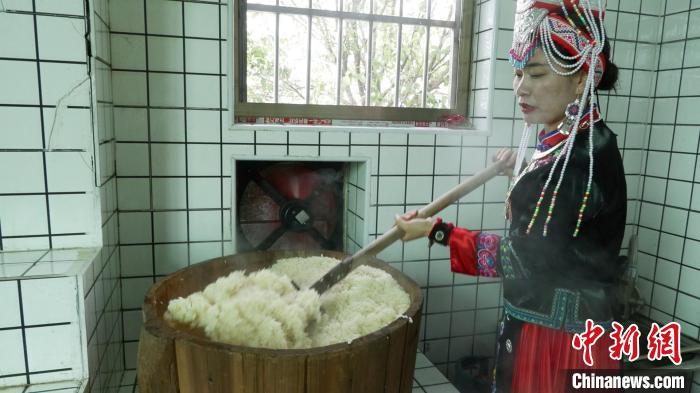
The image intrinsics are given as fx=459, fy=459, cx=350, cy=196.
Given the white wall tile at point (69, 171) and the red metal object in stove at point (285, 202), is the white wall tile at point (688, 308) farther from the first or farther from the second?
the white wall tile at point (69, 171)

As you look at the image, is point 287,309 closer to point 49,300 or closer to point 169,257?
point 49,300

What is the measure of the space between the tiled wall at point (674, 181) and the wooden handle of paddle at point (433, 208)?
57.4 inches

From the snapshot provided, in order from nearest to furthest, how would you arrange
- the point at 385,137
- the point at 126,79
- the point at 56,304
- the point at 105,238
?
→ the point at 56,304 < the point at 105,238 < the point at 126,79 < the point at 385,137

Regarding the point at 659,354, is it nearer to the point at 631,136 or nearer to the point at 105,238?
the point at 631,136

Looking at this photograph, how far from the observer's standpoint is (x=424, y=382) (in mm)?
2326

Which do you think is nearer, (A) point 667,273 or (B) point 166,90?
(B) point 166,90

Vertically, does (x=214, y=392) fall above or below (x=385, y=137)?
below

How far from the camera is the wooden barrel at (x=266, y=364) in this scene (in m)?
1.29

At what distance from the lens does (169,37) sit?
2146 millimetres

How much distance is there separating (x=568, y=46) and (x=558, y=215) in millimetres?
573

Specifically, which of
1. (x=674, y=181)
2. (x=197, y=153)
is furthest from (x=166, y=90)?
(x=674, y=181)

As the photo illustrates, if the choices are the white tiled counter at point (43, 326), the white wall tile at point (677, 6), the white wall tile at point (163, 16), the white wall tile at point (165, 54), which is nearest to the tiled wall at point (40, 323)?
the white tiled counter at point (43, 326)

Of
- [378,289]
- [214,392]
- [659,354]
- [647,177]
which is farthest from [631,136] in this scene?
[214,392]

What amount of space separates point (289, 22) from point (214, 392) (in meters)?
1.94
